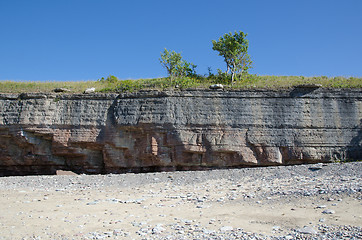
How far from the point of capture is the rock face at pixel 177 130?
17.9 metres

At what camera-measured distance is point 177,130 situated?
18.3m

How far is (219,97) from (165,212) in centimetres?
1129

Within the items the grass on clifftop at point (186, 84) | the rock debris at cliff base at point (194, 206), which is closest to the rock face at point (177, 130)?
the grass on clifftop at point (186, 84)

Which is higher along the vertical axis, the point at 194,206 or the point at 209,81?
the point at 209,81

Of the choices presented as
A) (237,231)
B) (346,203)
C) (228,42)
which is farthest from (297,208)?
(228,42)

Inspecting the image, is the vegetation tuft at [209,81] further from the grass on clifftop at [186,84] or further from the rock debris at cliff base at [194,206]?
the rock debris at cliff base at [194,206]

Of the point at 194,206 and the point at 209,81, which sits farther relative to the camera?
the point at 209,81

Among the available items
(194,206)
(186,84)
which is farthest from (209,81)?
(194,206)

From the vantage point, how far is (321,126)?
59.0 feet

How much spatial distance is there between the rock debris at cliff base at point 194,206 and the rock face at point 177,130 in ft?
9.46

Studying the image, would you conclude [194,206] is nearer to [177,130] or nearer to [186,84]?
[177,130]

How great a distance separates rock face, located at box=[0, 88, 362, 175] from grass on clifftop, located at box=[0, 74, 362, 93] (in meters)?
0.89

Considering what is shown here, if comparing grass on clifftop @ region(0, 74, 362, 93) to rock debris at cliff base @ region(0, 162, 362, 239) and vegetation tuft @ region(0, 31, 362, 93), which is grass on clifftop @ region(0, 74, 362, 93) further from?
rock debris at cliff base @ region(0, 162, 362, 239)

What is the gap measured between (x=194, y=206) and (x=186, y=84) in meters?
11.7
